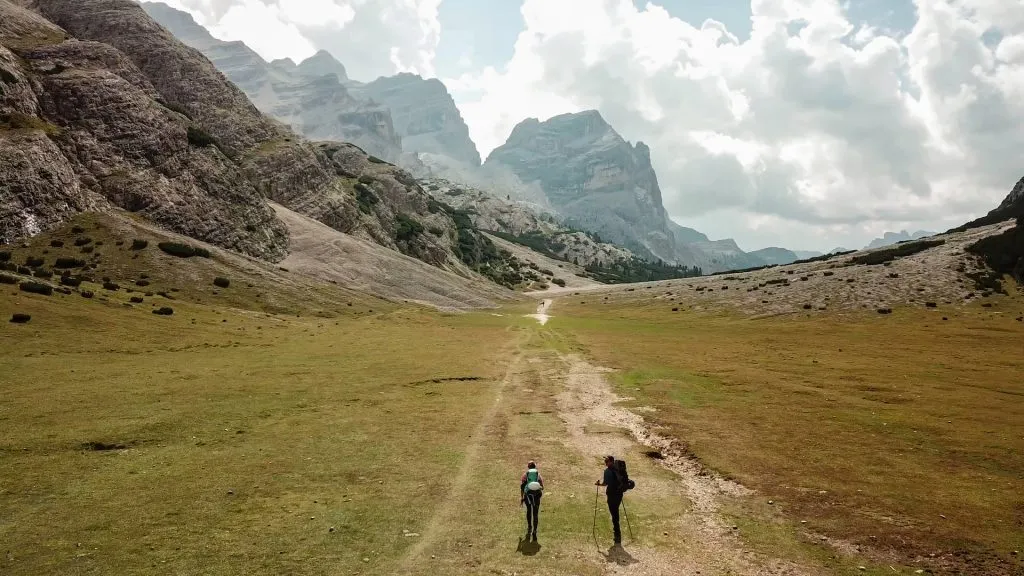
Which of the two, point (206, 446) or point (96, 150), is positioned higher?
Result: point (96, 150)

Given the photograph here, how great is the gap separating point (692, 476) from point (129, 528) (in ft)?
77.4

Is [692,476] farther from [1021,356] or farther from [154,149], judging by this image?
[154,149]

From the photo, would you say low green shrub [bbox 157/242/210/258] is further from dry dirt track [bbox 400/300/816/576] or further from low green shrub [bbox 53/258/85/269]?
dry dirt track [bbox 400/300/816/576]

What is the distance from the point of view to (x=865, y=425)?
106ft

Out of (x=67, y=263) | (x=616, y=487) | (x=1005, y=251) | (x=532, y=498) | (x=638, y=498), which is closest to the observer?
(x=532, y=498)

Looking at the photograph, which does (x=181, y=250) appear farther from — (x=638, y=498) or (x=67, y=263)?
(x=638, y=498)

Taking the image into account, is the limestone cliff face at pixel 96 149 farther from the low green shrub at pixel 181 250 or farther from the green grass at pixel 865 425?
the green grass at pixel 865 425

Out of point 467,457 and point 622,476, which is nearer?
point 622,476

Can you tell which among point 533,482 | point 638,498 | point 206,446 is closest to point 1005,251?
point 638,498

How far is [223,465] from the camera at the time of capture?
23.8 m

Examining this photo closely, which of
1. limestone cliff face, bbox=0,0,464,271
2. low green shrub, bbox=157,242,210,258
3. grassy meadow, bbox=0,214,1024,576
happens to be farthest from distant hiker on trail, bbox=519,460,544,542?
limestone cliff face, bbox=0,0,464,271

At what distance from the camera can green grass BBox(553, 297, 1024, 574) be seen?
19.7m

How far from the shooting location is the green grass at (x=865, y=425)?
19.7 meters

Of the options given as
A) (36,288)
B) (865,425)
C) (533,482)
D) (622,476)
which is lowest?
(865,425)
